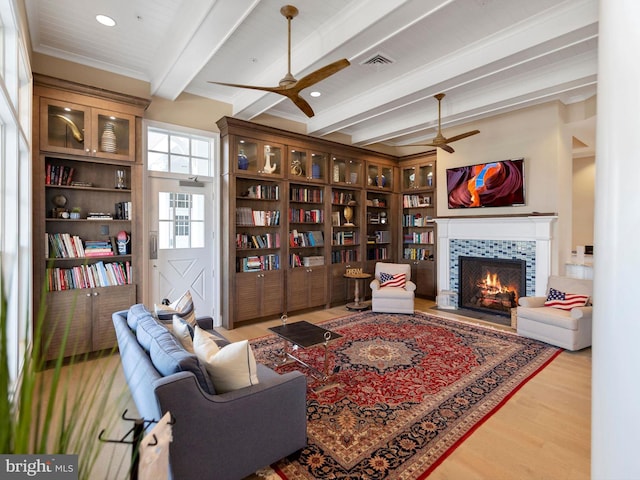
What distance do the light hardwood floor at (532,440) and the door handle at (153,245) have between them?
5.83ft

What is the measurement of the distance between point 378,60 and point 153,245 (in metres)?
3.60

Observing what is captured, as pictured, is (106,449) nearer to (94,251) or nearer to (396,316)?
(94,251)

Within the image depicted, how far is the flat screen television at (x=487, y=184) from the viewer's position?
16.9 ft

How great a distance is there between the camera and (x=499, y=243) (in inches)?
214

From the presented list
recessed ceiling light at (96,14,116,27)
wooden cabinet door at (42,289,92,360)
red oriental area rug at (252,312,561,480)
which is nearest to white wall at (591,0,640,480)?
red oriental area rug at (252,312,561,480)

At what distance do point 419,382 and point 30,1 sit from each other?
468 cm

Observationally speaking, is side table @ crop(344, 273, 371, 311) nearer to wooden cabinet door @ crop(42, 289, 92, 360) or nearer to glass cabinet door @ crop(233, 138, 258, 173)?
glass cabinet door @ crop(233, 138, 258, 173)

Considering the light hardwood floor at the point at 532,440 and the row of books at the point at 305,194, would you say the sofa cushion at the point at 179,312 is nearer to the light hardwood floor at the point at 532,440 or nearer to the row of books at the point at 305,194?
the light hardwood floor at the point at 532,440

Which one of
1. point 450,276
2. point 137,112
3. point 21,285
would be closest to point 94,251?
point 21,285

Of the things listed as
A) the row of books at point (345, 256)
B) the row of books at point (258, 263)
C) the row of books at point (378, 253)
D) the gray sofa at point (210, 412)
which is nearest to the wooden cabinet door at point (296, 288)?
the row of books at point (258, 263)

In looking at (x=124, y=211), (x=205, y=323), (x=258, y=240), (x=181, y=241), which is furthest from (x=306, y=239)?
(x=124, y=211)

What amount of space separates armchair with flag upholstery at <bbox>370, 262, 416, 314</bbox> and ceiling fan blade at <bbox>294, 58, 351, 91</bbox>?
3.58 meters

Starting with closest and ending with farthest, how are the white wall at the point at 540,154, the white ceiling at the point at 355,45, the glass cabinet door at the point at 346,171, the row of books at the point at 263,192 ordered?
the white ceiling at the point at 355,45, the white wall at the point at 540,154, the row of books at the point at 263,192, the glass cabinet door at the point at 346,171

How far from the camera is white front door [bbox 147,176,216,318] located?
14.6ft
